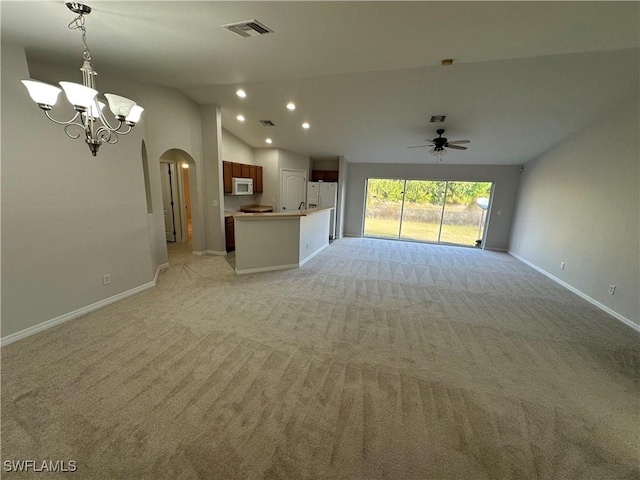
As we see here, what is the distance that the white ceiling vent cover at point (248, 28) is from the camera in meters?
2.10

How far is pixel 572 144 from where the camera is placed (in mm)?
4719

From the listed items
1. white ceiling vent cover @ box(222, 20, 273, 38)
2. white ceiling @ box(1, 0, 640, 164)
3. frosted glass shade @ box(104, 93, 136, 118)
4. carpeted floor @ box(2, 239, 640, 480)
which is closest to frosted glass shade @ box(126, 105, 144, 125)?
frosted glass shade @ box(104, 93, 136, 118)

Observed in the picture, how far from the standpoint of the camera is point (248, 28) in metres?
2.16

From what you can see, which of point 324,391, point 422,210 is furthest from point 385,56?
point 422,210

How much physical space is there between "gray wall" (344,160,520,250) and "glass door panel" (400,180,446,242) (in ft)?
0.98

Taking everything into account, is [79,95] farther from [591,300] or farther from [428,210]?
[428,210]

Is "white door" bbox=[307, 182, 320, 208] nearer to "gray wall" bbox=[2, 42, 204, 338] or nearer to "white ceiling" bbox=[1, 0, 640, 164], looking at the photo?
"white ceiling" bbox=[1, 0, 640, 164]

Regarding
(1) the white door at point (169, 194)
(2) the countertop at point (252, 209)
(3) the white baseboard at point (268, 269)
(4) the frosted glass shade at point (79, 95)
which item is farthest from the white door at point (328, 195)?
(4) the frosted glass shade at point (79, 95)

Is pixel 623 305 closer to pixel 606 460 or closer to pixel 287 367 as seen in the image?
pixel 606 460

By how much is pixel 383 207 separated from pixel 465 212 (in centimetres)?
243

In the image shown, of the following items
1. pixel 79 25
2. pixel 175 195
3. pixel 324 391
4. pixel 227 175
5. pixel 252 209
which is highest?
pixel 79 25

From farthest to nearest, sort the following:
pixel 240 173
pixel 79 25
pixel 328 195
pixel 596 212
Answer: pixel 328 195
pixel 240 173
pixel 596 212
pixel 79 25

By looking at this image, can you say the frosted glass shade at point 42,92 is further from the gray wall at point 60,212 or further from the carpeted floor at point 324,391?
the carpeted floor at point 324,391

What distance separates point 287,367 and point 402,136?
5.29m
